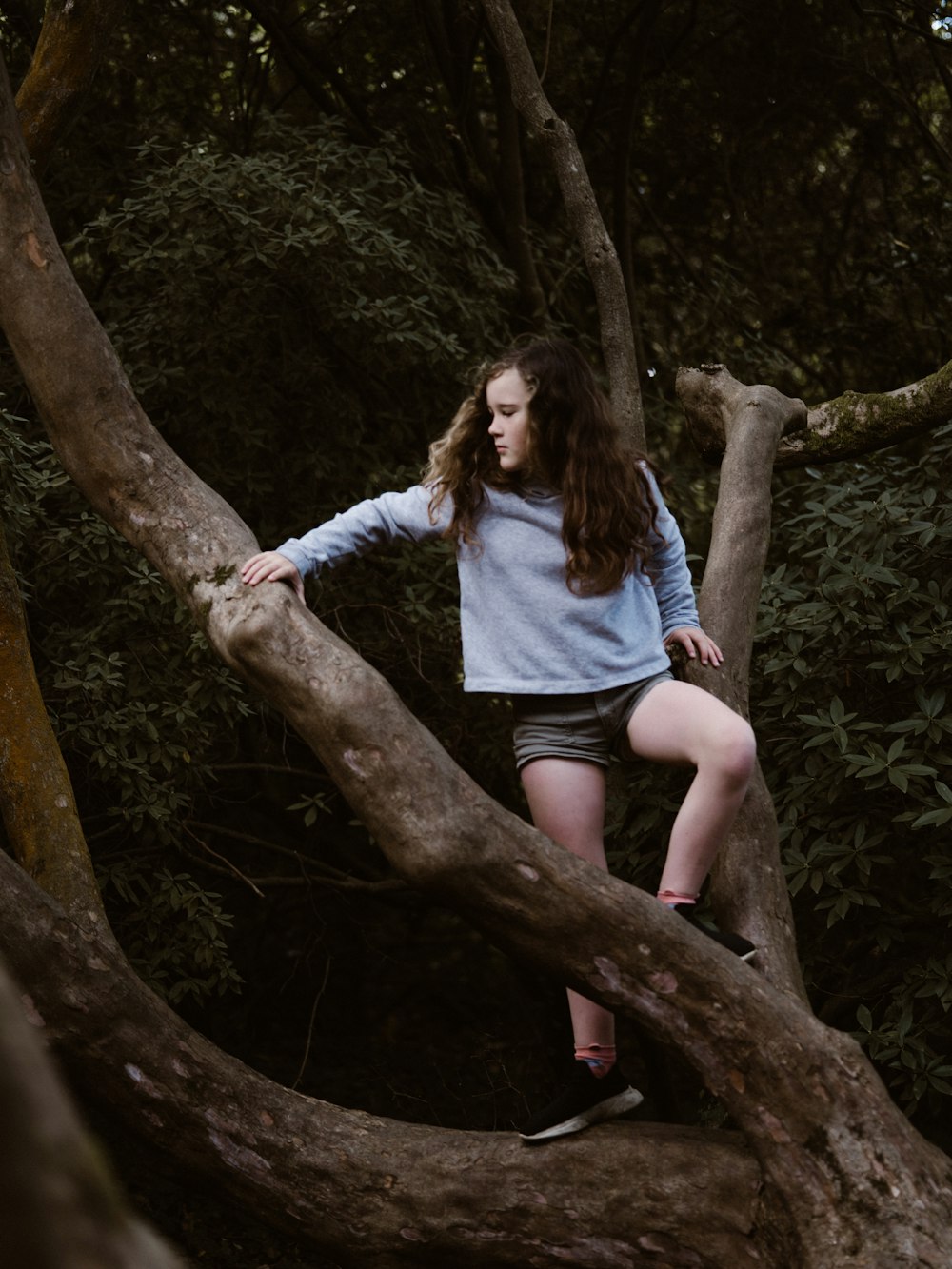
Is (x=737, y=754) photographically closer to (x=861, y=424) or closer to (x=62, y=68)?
(x=861, y=424)

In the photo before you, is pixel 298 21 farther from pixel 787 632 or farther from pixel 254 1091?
pixel 254 1091

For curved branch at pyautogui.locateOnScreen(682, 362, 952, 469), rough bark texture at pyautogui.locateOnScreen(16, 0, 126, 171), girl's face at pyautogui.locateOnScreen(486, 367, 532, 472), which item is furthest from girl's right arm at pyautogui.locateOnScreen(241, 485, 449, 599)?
rough bark texture at pyautogui.locateOnScreen(16, 0, 126, 171)

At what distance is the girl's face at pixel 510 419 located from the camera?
2.60 m

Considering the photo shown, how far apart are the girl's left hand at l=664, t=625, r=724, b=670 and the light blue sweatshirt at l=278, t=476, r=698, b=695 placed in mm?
233

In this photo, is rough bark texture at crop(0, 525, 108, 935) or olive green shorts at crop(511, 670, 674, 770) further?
rough bark texture at crop(0, 525, 108, 935)

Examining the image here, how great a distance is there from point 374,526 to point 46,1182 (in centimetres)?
199

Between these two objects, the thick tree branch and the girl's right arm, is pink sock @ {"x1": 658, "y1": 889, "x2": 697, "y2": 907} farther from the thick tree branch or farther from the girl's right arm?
the girl's right arm

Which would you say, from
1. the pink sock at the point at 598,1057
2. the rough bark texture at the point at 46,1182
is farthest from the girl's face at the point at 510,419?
the rough bark texture at the point at 46,1182

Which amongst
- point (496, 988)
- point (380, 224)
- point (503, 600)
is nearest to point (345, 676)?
point (503, 600)

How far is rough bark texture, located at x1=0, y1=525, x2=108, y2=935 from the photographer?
308cm

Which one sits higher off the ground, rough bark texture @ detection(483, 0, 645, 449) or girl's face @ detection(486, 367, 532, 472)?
rough bark texture @ detection(483, 0, 645, 449)

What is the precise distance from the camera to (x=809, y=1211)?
76.5 inches

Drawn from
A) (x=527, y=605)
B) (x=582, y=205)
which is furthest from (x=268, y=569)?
(x=582, y=205)

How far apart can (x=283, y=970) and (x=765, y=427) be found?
4.06 metres
